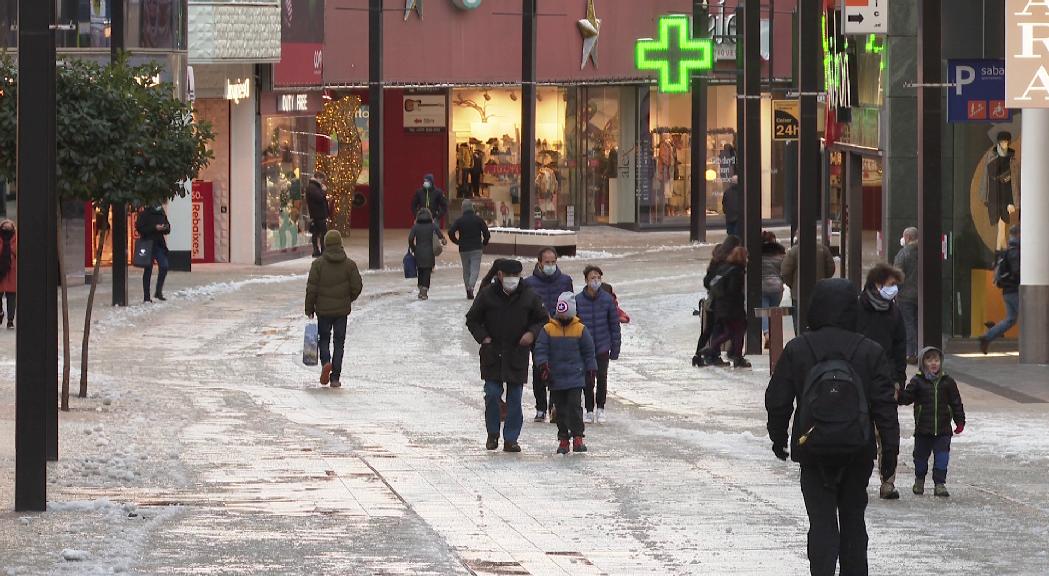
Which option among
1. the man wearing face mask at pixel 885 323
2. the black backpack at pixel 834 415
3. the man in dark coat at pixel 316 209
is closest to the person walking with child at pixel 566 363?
the man wearing face mask at pixel 885 323

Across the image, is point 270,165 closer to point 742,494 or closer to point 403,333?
point 403,333

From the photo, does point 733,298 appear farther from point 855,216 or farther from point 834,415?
point 834,415

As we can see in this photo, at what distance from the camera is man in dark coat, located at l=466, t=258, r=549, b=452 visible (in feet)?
54.1

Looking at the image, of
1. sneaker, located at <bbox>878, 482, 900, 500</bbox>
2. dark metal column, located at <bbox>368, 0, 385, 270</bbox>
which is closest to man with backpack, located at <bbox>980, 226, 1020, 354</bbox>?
sneaker, located at <bbox>878, 482, 900, 500</bbox>

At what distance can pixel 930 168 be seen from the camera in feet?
67.9

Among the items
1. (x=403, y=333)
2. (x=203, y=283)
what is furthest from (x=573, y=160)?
(x=403, y=333)

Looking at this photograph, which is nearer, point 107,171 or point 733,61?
point 107,171

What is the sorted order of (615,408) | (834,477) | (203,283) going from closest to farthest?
(834,477), (615,408), (203,283)

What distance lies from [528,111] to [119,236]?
15.0 meters

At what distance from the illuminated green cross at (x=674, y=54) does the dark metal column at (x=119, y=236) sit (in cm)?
1786

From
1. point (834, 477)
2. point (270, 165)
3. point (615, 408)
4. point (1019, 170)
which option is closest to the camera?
point (834, 477)

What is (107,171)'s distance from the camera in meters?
19.2

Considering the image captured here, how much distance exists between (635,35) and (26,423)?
41.2 m

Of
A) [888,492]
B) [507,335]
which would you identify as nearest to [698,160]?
[507,335]
